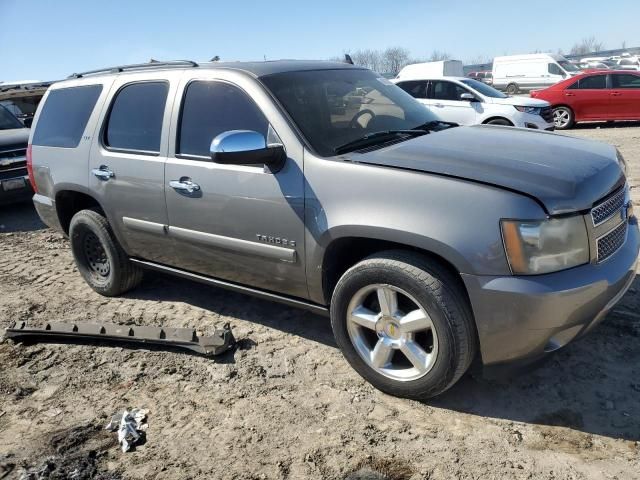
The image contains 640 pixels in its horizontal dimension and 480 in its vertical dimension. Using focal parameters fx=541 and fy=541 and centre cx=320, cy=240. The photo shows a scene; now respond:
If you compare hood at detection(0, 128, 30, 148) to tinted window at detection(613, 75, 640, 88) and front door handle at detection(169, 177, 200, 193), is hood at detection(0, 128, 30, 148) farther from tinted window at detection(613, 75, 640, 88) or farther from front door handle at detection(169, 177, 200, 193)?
tinted window at detection(613, 75, 640, 88)

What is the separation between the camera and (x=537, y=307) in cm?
240

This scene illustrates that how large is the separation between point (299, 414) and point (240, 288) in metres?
1.01

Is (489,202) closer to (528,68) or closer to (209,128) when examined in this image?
(209,128)

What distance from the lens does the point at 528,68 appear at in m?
23.0

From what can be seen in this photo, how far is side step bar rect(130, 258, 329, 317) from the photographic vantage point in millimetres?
3264

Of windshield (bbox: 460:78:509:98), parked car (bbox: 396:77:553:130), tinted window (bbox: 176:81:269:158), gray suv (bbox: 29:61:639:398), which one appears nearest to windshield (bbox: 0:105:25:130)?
gray suv (bbox: 29:61:639:398)

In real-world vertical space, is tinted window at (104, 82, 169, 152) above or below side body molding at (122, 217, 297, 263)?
above

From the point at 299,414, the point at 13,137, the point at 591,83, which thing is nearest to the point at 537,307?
the point at 299,414

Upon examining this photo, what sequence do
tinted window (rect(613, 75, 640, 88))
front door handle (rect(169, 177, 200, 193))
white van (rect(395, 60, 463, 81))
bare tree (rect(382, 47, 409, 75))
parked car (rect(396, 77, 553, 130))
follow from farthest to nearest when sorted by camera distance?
bare tree (rect(382, 47, 409, 75)), white van (rect(395, 60, 463, 81)), tinted window (rect(613, 75, 640, 88)), parked car (rect(396, 77, 553, 130)), front door handle (rect(169, 177, 200, 193))

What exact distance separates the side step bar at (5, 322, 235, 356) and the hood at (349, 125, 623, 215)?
1553 mm

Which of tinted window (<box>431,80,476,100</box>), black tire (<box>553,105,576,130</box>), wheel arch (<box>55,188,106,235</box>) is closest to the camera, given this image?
wheel arch (<box>55,188,106,235</box>)

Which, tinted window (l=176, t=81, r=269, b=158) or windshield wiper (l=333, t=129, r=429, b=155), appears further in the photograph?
tinted window (l=176, t=81, r=269, b=158)

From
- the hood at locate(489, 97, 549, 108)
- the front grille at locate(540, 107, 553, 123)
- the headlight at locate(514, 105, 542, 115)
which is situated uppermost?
the hood at locate(489, 97, 549, 108)

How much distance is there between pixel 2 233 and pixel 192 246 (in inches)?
198
